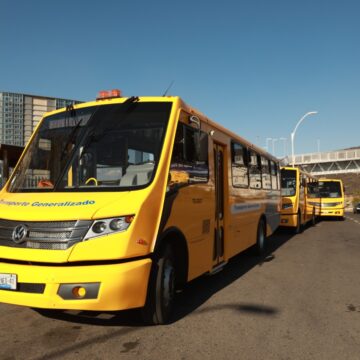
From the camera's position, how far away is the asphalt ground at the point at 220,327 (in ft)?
14.2

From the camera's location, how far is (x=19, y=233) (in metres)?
4.47

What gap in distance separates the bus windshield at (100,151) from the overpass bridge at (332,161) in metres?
62.6

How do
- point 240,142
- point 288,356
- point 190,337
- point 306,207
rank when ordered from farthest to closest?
point 306,207, point 240,142, point 190,337, point 288,356

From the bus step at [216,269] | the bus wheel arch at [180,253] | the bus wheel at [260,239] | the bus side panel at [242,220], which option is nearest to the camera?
the bus wheel arch at [180,253]

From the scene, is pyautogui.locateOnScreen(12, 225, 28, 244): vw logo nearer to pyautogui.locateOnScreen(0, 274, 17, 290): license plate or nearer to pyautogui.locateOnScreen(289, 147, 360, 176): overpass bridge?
pyautogui.locateOnScreen(0, 274, 17, 290): license plate

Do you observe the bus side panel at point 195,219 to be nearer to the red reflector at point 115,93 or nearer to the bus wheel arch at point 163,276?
the bus wheel arch at point 163,276

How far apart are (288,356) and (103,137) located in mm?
3235

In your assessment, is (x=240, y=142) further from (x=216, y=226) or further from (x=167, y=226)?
(x=167, y=226)

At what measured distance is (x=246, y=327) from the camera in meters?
5.14

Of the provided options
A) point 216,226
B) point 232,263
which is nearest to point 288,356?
point 216,226

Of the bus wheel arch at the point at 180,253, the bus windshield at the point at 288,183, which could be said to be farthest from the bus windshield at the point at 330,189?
the bus wheel arch at the point at 180,253

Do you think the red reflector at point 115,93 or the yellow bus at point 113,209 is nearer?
the yellow bus at point 113,209

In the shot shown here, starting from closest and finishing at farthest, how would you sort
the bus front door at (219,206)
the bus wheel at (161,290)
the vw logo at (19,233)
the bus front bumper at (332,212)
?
the vw logo at (19,233)
the bus wheel at (161,290)
the bus front door at (219,206)
the bus front bumper at (332,212)

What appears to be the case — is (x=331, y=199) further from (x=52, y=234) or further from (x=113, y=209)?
(x=52, y=234)
